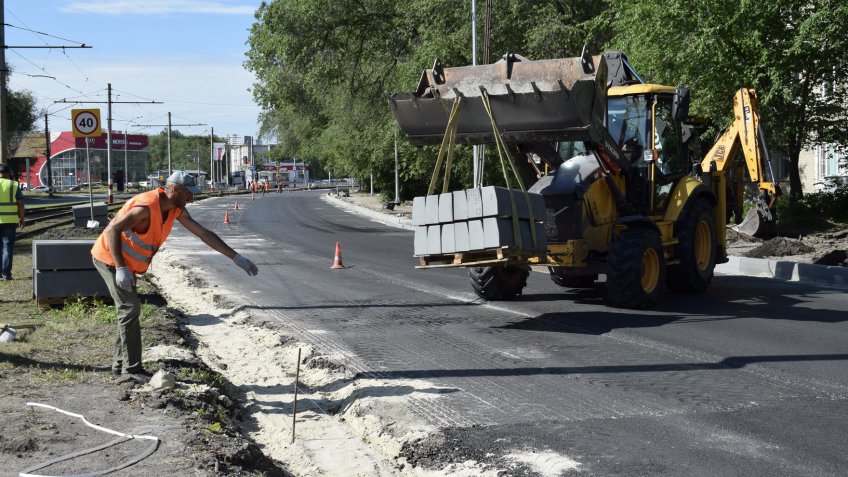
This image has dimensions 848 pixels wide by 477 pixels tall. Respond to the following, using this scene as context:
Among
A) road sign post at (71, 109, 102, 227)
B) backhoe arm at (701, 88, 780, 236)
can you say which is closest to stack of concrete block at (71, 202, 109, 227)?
road sign post at (71, 109, 102, 227)

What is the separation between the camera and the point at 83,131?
25.0 metres

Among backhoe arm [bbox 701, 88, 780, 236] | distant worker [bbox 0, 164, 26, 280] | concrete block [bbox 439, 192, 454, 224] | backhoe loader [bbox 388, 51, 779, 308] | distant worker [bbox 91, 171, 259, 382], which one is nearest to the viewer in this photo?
distant worker [bbox 91, 171, 259, 382]

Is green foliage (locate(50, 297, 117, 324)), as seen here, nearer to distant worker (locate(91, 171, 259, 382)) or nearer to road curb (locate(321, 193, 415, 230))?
distant worker (locate(91, 171, 259, 382))

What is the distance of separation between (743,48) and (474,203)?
14.5m

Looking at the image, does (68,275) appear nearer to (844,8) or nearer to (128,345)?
(128,345)

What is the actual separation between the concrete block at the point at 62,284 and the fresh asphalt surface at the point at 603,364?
220cm

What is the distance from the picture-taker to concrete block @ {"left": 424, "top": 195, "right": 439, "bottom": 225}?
35.3ft

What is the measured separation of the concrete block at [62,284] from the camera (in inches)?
457

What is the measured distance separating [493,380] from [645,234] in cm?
470

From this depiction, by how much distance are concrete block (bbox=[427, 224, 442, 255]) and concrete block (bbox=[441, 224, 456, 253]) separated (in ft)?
0.17

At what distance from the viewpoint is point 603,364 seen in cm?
855

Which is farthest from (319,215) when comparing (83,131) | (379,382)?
(379,382)

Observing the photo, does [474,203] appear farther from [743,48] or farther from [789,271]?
[743,48]

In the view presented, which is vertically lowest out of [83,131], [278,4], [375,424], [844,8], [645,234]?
[375,424]
